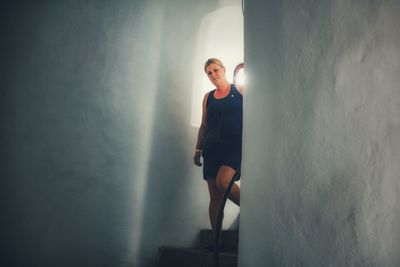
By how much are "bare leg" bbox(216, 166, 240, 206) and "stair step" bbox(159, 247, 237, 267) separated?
0.39m

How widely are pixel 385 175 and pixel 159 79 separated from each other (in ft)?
8.44

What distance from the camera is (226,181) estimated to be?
7.42 feet

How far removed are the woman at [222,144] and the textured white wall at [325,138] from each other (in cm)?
92

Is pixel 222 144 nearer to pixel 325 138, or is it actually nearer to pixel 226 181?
pixel 226 181

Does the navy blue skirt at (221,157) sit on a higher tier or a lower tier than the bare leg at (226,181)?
higher

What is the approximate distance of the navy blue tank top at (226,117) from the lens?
2387mm

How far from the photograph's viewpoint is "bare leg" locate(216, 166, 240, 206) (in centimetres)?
226

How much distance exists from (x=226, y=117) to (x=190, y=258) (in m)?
1.09

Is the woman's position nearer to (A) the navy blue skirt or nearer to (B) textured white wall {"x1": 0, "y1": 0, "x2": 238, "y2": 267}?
(A) the navy blue skirt

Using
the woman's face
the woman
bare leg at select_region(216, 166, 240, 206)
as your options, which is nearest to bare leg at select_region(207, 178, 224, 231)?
the woman

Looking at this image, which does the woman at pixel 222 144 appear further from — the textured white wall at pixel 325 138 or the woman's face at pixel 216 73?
the textured white wall at pixel 325 138

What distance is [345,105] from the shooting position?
0.77 meters

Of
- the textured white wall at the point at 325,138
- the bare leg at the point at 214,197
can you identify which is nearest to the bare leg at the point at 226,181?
the bare leg at the point at 214,197

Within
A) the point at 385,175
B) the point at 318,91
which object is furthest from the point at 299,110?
the point at 385,175
